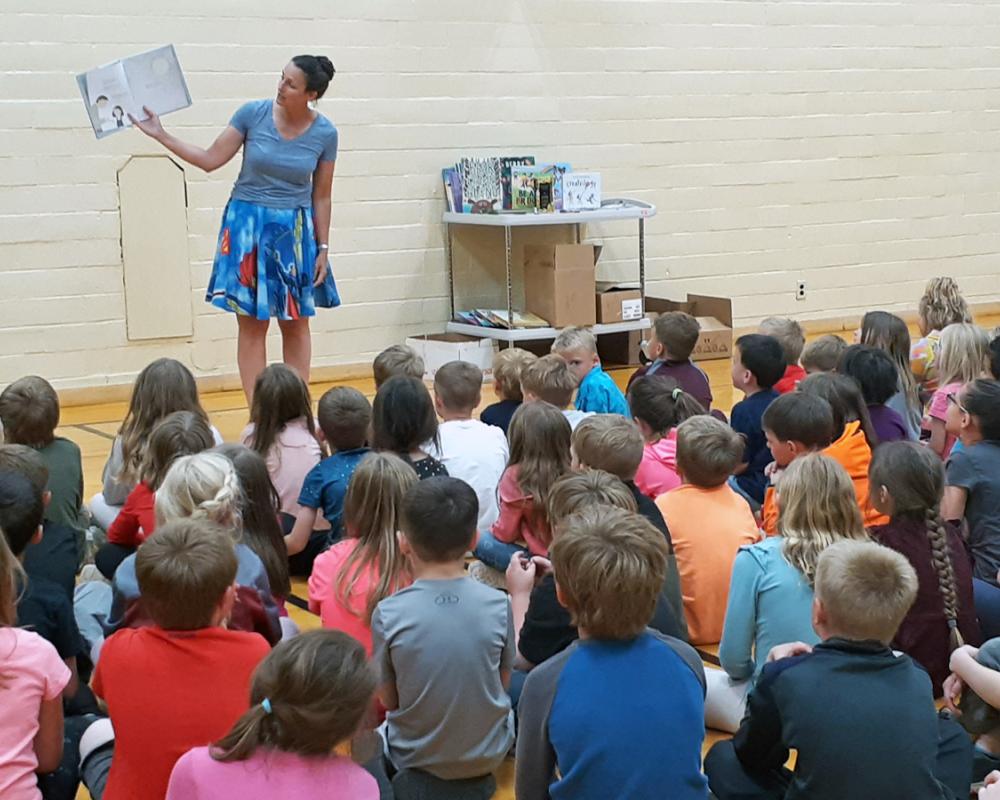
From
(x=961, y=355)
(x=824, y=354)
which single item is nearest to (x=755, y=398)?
(x=824, y=354)

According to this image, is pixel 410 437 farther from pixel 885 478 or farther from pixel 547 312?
pixel 547 312

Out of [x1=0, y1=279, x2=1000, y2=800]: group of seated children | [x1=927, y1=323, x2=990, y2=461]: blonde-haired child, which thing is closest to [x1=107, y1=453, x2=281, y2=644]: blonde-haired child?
[x1=0, y1=279, x2=1000, y2=800]: group of seated children

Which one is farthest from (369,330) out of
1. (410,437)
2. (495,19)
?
(410,437)

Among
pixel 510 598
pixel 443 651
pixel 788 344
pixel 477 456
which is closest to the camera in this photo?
pixel 443 651

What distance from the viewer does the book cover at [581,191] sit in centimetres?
788

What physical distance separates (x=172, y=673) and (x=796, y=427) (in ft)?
7.05

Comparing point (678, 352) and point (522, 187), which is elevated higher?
point (522, 187)

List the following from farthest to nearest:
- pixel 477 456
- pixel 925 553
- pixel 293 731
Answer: pixel 477 456, pixel 925 553, pixel 293 731

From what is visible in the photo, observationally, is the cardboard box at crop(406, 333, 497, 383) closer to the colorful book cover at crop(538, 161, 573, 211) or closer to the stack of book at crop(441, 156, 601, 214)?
the stack of book at crop(441, 156, 601, 214)

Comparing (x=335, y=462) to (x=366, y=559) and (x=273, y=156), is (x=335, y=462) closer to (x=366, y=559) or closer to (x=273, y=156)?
(x=366, y=559)

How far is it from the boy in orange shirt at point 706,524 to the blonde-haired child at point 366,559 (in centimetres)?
86

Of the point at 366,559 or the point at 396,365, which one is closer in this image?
the point at 366,559

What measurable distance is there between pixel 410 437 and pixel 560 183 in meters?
4.13

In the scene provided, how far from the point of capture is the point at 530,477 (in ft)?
12.0
